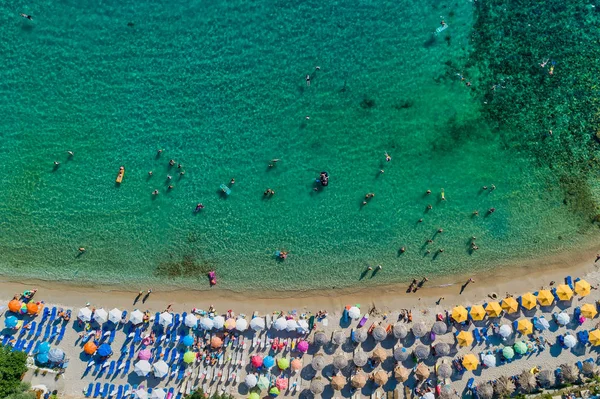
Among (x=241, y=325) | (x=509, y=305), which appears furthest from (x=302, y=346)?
(x=509, y=305)

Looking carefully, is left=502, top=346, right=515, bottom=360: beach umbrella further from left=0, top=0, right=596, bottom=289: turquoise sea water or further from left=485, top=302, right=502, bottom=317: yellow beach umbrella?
left=0, top=0, right=596, bottom=289: turquoise sea water

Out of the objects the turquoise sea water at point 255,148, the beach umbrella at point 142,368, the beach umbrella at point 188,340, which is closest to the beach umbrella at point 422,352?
the turquoise sea water at point 255,148

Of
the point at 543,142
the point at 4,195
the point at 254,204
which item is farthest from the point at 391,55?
the point at 4,195

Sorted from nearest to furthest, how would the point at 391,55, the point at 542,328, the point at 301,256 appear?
the point at 542,328
the point at 301,256
the point at 391,55

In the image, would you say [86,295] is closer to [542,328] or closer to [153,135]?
[153,135]

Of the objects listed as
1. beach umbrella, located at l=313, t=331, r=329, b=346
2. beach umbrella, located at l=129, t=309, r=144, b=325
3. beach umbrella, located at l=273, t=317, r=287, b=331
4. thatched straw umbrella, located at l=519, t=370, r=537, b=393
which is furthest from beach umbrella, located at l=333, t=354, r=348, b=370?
beach umbrella, located at l=129, t=309, r=144, b=325

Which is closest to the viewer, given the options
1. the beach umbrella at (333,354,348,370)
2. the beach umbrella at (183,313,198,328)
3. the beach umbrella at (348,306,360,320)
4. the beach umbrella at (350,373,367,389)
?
the beach umbrella at (350,373,367,389)
